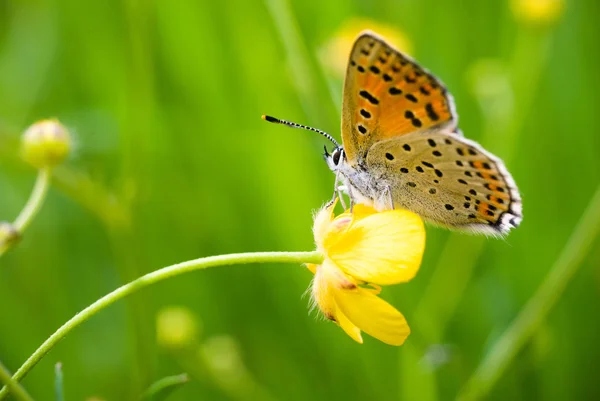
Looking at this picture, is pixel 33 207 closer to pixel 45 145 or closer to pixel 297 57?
pixel 45 145

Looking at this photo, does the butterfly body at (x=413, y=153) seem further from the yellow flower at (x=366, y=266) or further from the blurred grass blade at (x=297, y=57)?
the blurred grass blade at (x=297, y=57)

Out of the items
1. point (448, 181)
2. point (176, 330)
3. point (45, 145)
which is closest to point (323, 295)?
point (448, 181)

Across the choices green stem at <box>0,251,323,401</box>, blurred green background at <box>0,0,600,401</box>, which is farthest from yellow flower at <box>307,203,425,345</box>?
blurred green background at <box>0,0,600,401</box>

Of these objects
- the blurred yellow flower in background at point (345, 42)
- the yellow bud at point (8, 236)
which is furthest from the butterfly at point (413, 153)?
the blurred yellow flower in background at point (345, 42)

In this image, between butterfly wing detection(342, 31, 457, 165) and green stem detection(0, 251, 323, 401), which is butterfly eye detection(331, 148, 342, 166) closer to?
butterfly wing detection(342, 31, 457, 165)

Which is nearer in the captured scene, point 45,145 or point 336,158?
point 45,145

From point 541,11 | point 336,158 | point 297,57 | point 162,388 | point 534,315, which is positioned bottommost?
point 534,315

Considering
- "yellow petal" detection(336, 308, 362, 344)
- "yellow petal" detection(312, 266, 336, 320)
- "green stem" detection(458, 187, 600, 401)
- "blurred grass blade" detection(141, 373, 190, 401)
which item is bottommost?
"green stem" detection(458, 187, 600, 401)
